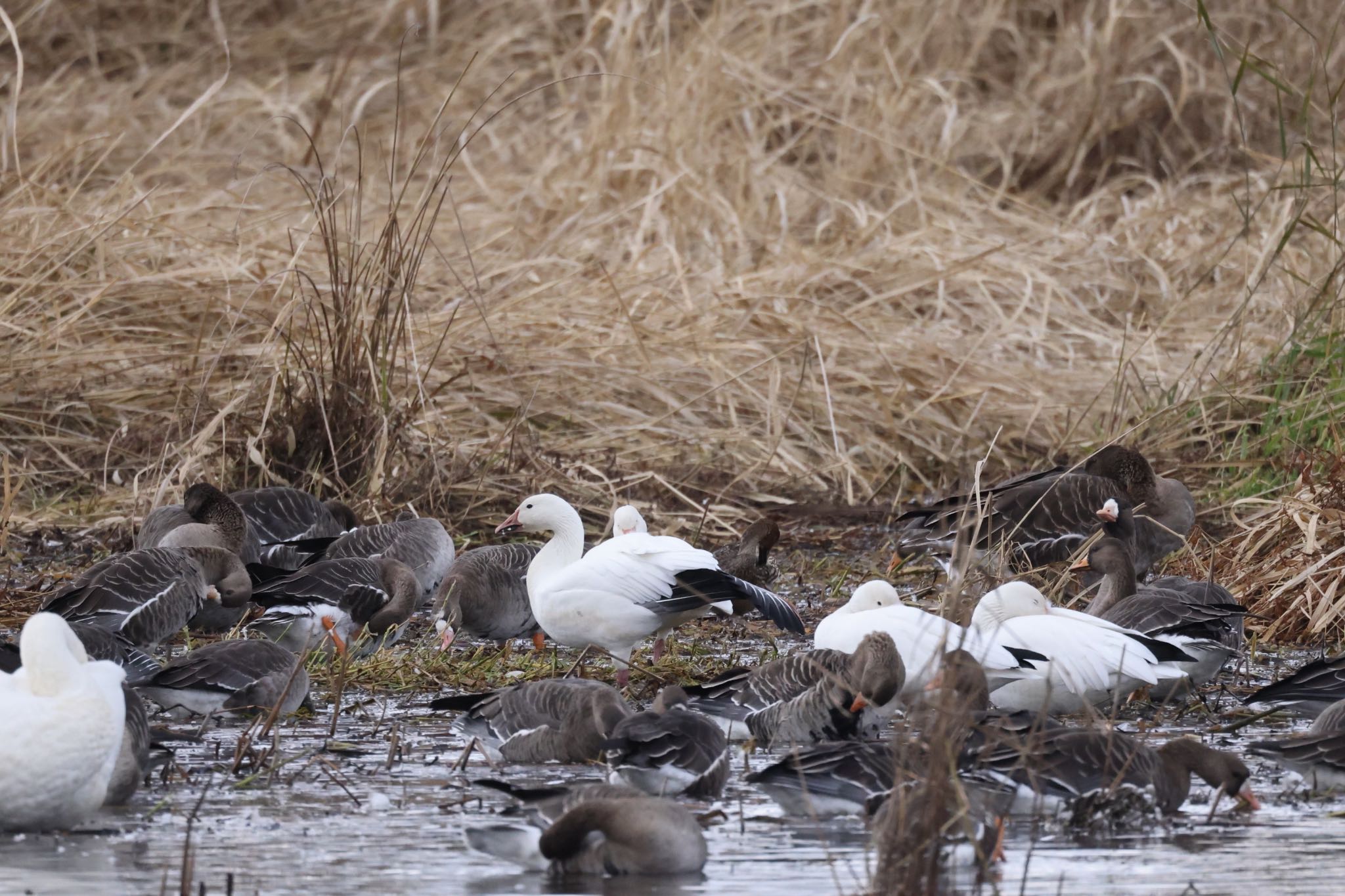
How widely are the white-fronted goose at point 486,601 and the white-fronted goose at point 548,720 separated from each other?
5.07ft

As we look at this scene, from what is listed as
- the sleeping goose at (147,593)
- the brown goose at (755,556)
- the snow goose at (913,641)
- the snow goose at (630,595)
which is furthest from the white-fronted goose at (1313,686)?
the sleeping goose at (147,593)

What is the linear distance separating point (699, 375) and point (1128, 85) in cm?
738

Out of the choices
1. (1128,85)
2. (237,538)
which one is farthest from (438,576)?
(1128,85)

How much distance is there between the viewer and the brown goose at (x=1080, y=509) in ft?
30.3

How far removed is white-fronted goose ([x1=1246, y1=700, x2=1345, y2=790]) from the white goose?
89cm

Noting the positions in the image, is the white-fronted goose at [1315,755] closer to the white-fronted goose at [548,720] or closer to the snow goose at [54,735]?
the white-fronted goose at [548,720]

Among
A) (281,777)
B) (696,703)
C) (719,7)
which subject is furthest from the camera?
(719,7)

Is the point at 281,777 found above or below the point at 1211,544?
above

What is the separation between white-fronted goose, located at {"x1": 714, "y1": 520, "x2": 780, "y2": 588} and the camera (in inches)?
345

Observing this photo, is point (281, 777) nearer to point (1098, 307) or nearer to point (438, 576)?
point (438, 576)

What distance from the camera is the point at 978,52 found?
18500 millimetres

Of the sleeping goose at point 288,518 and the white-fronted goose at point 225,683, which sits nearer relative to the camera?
the white-fronted goose at point 225,683

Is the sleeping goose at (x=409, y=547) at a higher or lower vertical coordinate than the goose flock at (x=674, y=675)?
lower

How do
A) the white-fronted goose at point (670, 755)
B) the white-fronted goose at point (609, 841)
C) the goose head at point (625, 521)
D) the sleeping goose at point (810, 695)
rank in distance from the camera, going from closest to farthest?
the white-fronted goose at point (609, 841) < the white-fronted goose at point (670, 755) < the sleeping goose at point (810, 695) < the goose head at point (625, 521)
